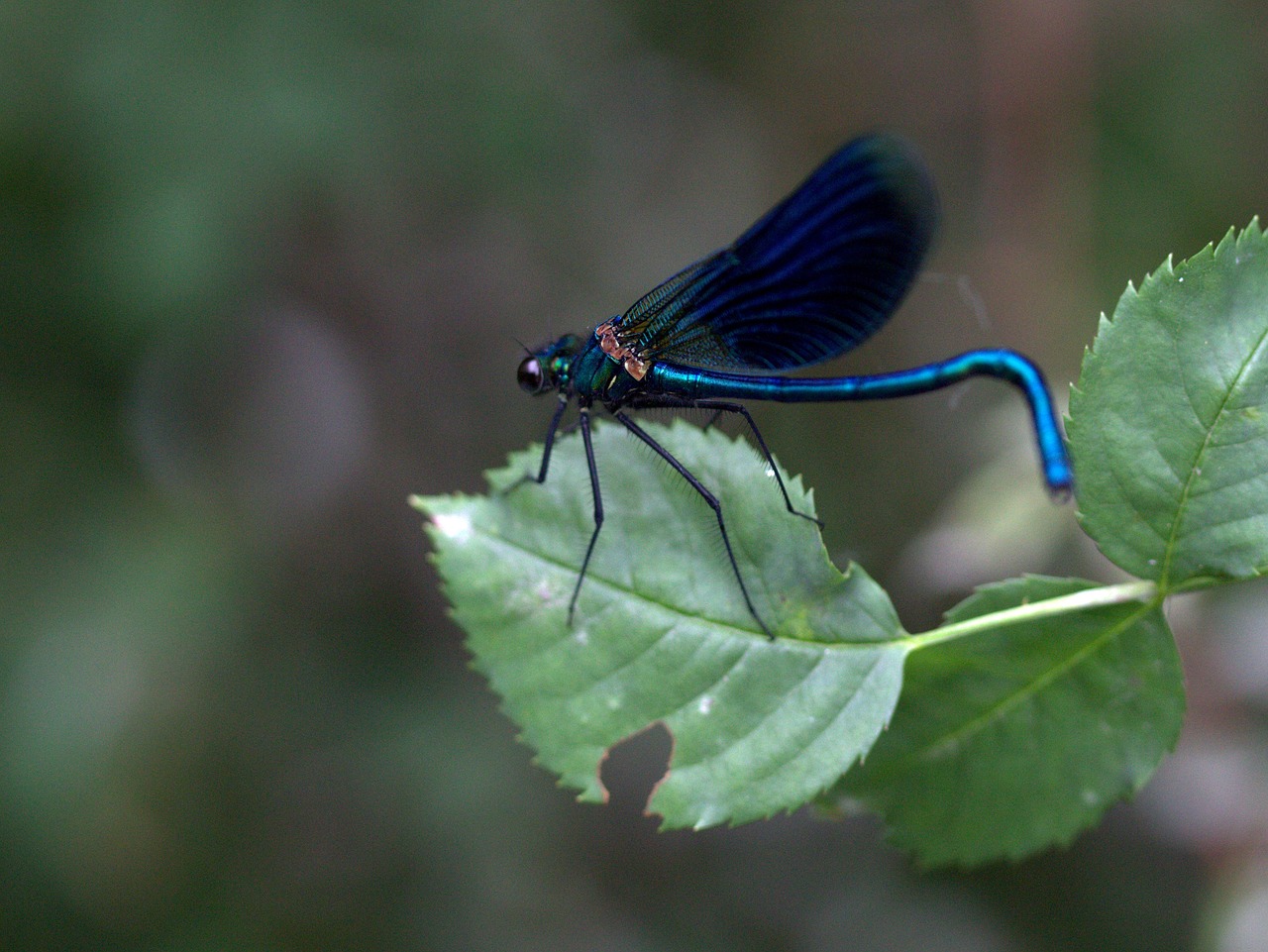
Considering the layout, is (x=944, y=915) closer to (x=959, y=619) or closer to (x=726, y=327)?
(x=726, y=327)

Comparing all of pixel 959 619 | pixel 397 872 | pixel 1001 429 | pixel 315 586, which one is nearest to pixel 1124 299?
pixel 959 619

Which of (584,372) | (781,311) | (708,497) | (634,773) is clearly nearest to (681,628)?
(708,497)

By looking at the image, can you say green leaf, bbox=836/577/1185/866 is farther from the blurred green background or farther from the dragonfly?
the blurred green background

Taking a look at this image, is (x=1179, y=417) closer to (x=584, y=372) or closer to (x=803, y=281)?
(x=803, y=281)

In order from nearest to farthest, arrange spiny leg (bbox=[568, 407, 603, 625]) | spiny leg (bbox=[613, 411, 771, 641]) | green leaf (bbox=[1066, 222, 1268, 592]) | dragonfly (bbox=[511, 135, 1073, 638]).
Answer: green leaf (bbox=[1066, 222, 1268, 592]) < spiny leg (bbox=[613, 411, 771, 641]) < spiny leg (bbox=[568, 407, 603, 625]) < dragonfly (bbox=[511, 135, 1073, 638])

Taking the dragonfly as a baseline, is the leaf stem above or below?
below

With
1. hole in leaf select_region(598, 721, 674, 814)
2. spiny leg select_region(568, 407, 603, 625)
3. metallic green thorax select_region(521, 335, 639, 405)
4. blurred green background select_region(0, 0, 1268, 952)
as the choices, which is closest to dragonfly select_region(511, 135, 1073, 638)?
metallic green thorax select_region(521, 335, 639, 405)

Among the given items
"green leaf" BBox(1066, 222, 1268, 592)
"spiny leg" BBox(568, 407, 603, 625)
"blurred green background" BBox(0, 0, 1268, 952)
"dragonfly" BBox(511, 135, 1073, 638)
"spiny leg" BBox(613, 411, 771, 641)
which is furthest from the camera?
"blurred green background" BBox(0, 0, 1268, 952)

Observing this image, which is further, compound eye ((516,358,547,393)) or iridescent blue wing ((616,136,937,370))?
compound eye ((516,358,547,393))
